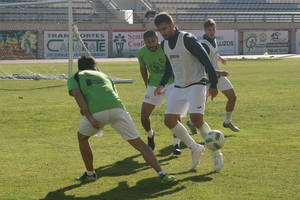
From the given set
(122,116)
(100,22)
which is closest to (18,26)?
(100,22)

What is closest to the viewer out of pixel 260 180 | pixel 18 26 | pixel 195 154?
pixel 260 180

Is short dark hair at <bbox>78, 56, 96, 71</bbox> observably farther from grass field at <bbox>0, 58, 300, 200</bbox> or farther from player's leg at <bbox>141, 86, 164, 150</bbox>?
player's leg at <bbox>141, 86, 164, 150</bbox>

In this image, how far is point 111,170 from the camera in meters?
8.17

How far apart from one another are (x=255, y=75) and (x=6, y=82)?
10850mm

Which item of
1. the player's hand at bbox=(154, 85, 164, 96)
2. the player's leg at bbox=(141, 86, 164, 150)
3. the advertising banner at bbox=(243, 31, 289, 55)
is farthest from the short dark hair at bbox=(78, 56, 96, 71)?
the advertising banner at bbox=(243, 31, 289, 55)

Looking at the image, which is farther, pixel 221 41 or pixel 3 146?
pixel 221 41

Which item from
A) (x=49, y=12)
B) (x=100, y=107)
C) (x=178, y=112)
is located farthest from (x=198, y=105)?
(x=49, y=12)

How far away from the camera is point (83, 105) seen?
22.8 ft

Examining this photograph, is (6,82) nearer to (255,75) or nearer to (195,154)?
(255,75)

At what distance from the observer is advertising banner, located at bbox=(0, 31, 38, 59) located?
44.2 meters

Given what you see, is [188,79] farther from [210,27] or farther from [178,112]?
[210,27]

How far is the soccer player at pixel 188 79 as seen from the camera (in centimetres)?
768

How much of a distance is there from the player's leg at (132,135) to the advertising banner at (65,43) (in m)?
33.5

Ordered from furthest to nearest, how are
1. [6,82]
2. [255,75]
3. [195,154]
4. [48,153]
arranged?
[255,75] < [6,82] < [48,153] < [195,154]
